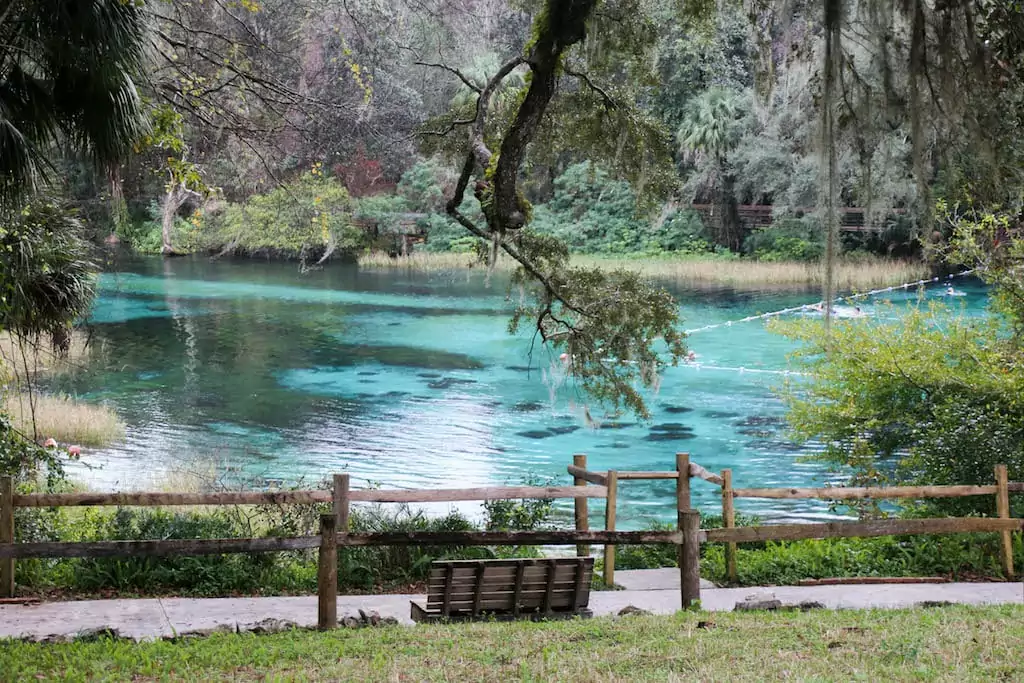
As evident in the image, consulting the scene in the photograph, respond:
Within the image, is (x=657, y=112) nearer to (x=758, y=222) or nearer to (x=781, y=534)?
(x=758, y=222)

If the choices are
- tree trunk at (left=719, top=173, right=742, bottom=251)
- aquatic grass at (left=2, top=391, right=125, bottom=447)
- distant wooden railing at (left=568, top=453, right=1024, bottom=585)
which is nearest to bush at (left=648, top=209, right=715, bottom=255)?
tree trunk at (left=719, top=173, right=742, bottom=251)

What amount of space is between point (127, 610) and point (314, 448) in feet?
43.2

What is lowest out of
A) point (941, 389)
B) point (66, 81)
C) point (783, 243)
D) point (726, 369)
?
point (726, 369)

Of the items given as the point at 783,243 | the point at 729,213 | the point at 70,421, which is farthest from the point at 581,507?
the point at 783,243

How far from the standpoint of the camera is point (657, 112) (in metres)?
28.7

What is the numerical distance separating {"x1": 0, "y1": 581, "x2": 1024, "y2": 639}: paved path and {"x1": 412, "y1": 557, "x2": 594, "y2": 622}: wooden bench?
1.86ft

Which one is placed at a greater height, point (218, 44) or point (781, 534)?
point (218, 44)

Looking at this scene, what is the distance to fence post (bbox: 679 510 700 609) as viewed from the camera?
22.2ft

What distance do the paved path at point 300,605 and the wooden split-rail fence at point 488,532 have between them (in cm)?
45

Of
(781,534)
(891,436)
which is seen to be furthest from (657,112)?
(781,534)

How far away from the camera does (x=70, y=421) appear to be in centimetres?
1931

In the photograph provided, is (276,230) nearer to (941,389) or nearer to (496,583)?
(941,389)

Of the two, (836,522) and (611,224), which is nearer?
(836,522)

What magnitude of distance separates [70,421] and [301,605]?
1350cm
